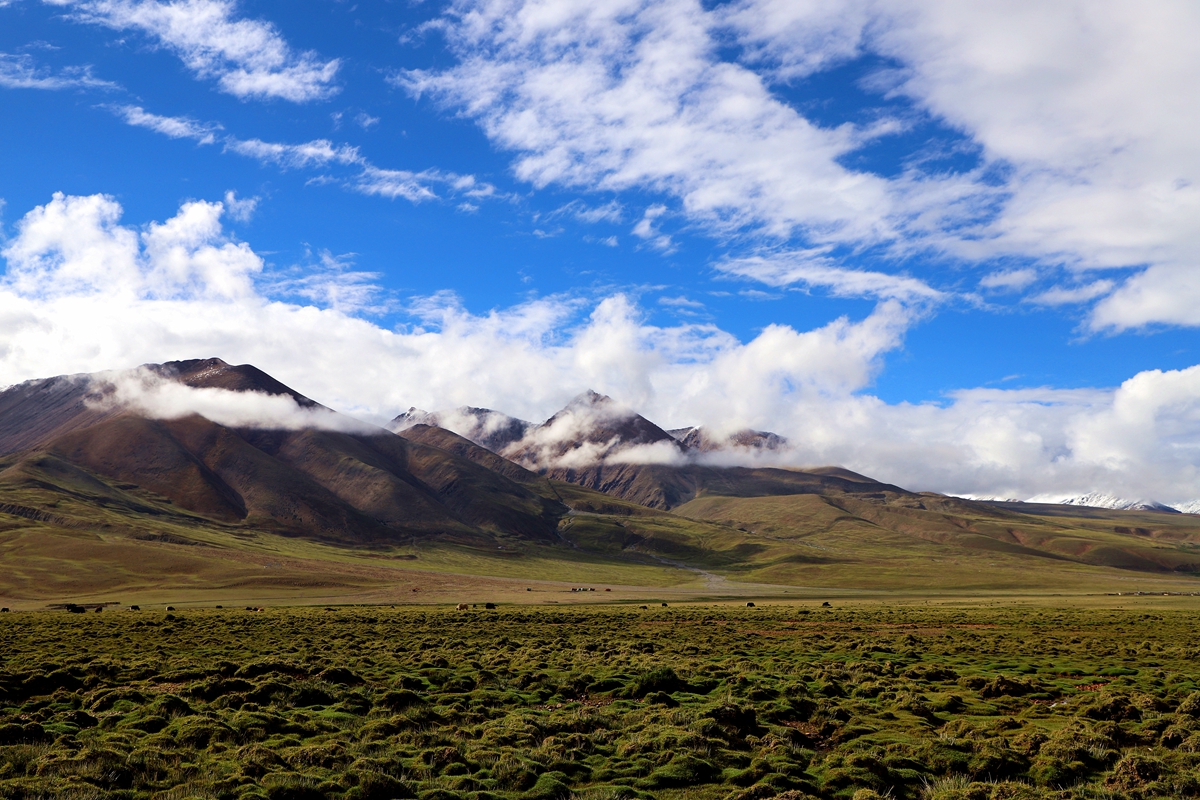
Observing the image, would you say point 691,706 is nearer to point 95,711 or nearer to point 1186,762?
point 1186,762

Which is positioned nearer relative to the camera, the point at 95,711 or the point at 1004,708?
the point at 95,711

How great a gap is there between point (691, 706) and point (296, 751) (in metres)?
12.0

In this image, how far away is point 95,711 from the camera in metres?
21.9

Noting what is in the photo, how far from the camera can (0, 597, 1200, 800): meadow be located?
15055mm

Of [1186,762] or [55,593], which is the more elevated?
[1186,762]

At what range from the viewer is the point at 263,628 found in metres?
55.3

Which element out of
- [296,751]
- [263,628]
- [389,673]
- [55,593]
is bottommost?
[55,593]

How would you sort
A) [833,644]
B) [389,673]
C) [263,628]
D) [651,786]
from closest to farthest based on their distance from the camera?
[651,786] < [389,673] < [833,644] < [263,628]

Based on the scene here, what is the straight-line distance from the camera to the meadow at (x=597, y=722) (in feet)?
49.4

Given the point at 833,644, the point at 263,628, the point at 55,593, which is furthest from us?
the point at 55,593

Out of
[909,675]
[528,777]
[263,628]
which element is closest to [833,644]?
[909,675]

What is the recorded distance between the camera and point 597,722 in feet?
69.4

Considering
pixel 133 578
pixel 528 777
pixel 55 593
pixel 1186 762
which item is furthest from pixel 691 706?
pixel 133 578

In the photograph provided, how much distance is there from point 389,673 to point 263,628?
30726 millimetres
